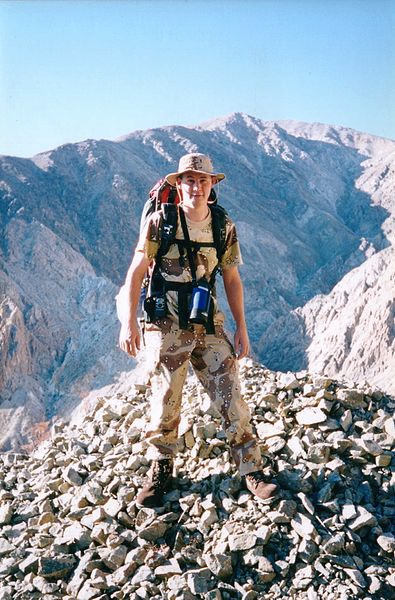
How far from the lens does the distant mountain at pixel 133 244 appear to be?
33.6 m

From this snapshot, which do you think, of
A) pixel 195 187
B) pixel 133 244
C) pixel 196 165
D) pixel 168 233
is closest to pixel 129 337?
pixel 168 233

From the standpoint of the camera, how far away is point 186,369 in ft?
13.8

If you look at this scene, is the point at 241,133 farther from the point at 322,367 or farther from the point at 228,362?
the point at 228,362

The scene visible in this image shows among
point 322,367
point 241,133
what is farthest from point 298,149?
point 322,367

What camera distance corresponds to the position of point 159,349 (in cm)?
414

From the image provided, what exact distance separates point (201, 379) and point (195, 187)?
1547 millimetres

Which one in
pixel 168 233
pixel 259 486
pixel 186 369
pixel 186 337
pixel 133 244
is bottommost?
pixel 133 244

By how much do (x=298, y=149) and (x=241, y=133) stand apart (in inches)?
365

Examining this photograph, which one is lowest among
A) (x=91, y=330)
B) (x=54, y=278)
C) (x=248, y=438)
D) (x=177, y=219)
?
(x=91, y=330)

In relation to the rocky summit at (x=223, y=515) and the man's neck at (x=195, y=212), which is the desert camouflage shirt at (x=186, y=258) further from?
the rocky summit at (x=223, y=515)

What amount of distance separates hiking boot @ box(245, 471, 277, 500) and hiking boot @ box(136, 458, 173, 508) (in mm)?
668

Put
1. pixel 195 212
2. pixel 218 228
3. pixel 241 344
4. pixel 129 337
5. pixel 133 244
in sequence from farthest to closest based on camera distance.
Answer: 1. pixel 133 244
2. pixel 241 344
3. pixel 218 228
4. pixel 195 212
5. pixel 129 337

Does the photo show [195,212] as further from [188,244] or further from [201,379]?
[201,379]

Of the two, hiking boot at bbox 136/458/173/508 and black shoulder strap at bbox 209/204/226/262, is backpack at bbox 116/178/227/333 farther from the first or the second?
hiking boot at bbox 136/458/173/508
